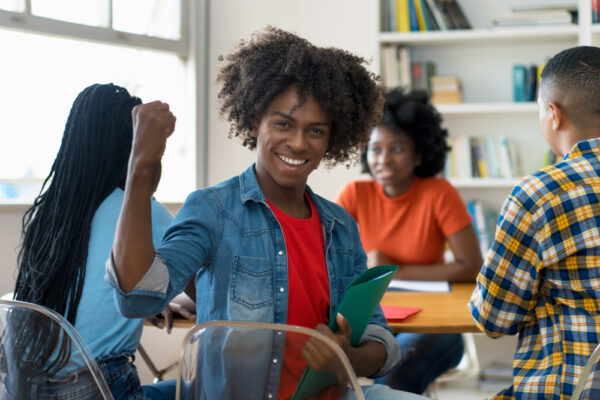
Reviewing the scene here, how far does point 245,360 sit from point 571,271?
730mm

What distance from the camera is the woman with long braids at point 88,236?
145 cm

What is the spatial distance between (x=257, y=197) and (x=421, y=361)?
1.15m

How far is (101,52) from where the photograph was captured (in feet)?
11.3

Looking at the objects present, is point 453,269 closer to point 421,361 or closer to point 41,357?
point 421,361

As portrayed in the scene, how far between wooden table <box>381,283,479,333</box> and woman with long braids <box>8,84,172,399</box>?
2.21 feet

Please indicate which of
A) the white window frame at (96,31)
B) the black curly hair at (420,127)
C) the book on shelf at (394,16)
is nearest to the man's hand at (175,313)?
the black curly hair at (420,127)

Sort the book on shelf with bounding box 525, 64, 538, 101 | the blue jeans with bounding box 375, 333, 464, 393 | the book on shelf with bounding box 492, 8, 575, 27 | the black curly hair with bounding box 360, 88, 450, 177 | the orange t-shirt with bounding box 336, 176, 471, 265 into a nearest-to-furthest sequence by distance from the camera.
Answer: the blue jeans with bounding box 375, 333, 464, 393 → the orange t-shirt with bounding box 336, 176, 471, 265 → the black curly hair with bounding box 360, 88, 450, 177 → the book on shelf with bounding box 492, 8, 575, 27 → the book on shelf with bounding box 525, 64, 538, 101

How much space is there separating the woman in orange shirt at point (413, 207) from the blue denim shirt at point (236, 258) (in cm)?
98

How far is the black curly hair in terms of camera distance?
280 centimetres

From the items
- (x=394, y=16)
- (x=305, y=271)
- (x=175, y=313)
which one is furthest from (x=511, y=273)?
(x=394, y=16)

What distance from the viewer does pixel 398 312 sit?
5.96 ft

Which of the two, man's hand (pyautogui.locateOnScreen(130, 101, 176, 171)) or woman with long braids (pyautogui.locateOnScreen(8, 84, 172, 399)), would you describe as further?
woman with long braids (pyautogui.locateOnScreen(8, 84, 172, 399))

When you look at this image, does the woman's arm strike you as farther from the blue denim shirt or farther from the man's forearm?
the man's forearm

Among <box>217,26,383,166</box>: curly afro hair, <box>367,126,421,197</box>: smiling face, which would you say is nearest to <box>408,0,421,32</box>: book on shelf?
<box>367,126,421,197</box>: smiling face
